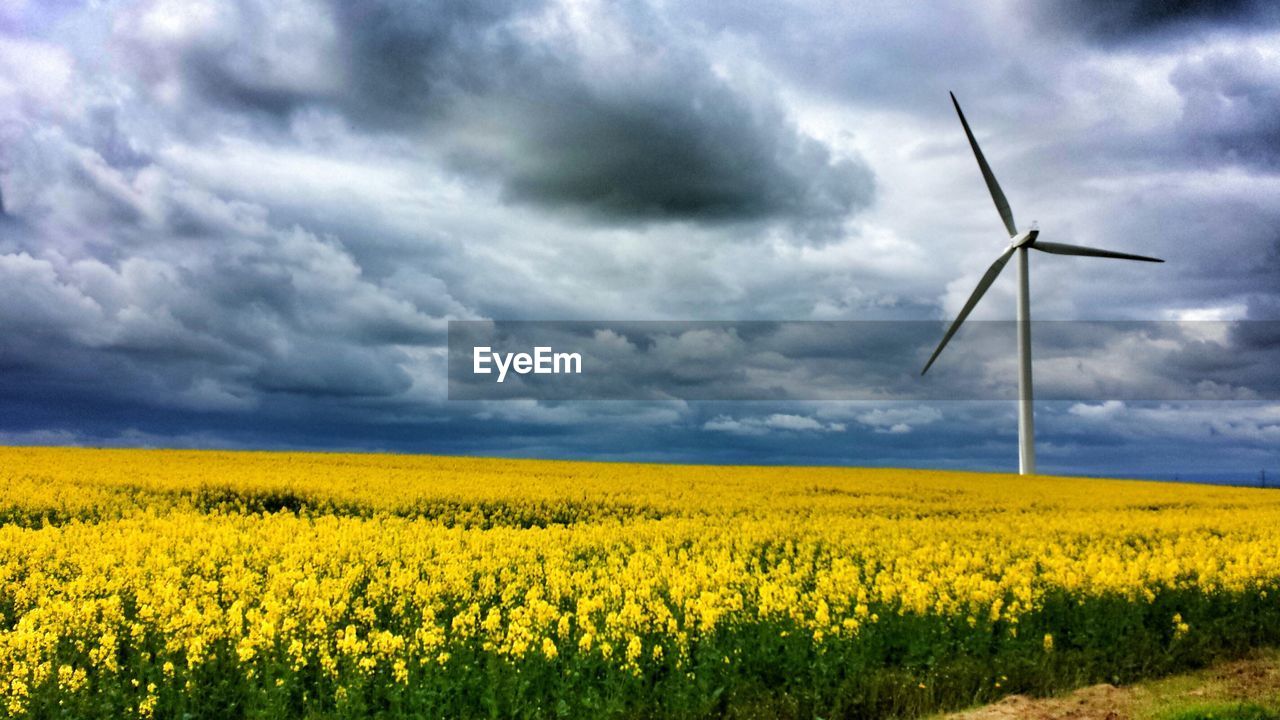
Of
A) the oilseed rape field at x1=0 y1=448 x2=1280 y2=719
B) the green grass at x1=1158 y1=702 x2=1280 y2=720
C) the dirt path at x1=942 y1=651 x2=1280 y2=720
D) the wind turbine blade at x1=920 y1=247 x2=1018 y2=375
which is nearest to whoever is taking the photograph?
the oilseed rape field at x1=0 y1=448 x2=1280 y2=719

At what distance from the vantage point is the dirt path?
36.9 feet

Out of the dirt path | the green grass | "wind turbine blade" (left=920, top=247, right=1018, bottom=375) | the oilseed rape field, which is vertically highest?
"wind turbine blade" (left=920, top=247, right=1018, bottom=375)

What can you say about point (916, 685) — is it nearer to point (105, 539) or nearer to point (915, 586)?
point (915, 586)

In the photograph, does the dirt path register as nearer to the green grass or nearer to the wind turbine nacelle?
the green grass

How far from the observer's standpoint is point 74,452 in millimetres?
47375

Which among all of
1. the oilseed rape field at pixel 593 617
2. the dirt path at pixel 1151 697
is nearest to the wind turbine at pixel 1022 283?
the oilseed rape field at pixel 593 617

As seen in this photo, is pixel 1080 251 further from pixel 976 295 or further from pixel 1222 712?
pixel 1222 712

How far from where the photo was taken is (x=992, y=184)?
59219 mm

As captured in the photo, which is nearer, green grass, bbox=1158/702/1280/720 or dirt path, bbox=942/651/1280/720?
green grass, bbox=1158/702/1280/720

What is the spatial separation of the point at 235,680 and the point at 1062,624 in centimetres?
1289

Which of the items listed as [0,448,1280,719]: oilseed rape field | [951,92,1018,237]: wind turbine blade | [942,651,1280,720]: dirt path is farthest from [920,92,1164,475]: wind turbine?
[942,651,1280,720]: dirt path

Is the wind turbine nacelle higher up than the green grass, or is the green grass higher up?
the wind turbine nacelle

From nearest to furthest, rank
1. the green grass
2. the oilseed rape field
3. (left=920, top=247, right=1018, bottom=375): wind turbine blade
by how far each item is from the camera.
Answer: the oilseed rape field
the green grass
(left=920, top=247, right=1018, bottom=375): wind turbine blade

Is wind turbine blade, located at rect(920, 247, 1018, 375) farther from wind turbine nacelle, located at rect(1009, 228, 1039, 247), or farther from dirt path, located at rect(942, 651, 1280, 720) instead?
dirt path, located at rect(942, 651, 1280, 720)
